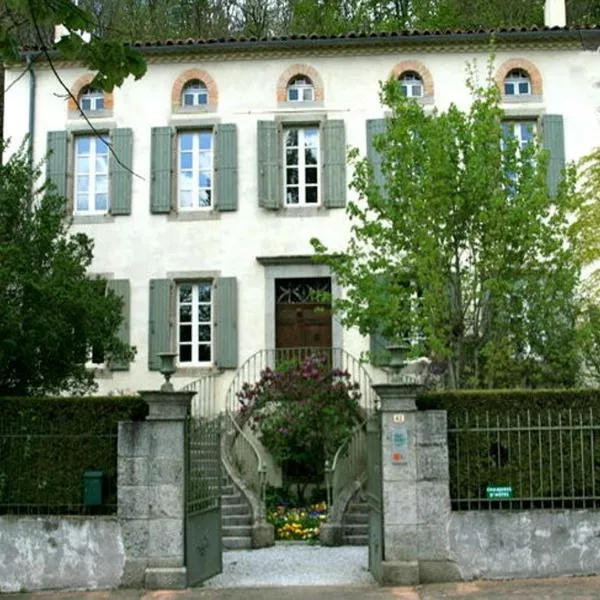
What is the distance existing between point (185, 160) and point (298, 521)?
7.70 meters

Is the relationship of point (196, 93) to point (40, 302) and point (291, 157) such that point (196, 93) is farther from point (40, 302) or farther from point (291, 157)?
point (40, 302)

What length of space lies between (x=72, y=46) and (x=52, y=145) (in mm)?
13645

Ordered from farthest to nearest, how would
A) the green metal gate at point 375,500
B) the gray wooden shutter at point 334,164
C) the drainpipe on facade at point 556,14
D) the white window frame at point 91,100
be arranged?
the drainpipe on facade at point 556,14 < the white window frame at point 91,100 < the gray wooden shutter at point 334,164 < the green metal gate at point 375,500

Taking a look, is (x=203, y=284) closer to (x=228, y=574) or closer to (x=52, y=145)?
(x=52, y=145)

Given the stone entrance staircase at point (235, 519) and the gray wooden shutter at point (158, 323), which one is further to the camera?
the gray wooden shutter at point (158, 323)

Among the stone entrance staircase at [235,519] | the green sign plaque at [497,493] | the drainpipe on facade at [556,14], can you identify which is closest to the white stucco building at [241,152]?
the drainpipe on facade at [556,14]

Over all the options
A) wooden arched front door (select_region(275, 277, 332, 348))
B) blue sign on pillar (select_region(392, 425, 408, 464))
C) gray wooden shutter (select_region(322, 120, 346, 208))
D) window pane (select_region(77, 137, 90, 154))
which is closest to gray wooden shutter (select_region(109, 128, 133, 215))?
window pane (select_region(77, 137, 90, 154))

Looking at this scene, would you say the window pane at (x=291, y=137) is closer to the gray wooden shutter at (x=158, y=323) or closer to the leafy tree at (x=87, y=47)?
the gray wooden shutter at (x=158, y=323)

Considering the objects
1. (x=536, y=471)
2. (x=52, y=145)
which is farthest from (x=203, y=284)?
(x=536, y=471)

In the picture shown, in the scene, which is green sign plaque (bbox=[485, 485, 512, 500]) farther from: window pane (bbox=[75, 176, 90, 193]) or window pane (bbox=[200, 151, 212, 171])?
window pane (bbox=[75, 176, 90, 193])

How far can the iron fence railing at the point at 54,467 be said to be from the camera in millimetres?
10523

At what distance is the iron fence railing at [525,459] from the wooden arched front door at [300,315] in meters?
7.81

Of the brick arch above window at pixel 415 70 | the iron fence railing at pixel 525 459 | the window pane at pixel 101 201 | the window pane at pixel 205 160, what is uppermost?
the brick arch above window at pixel 415 70

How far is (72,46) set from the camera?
5.63 m
